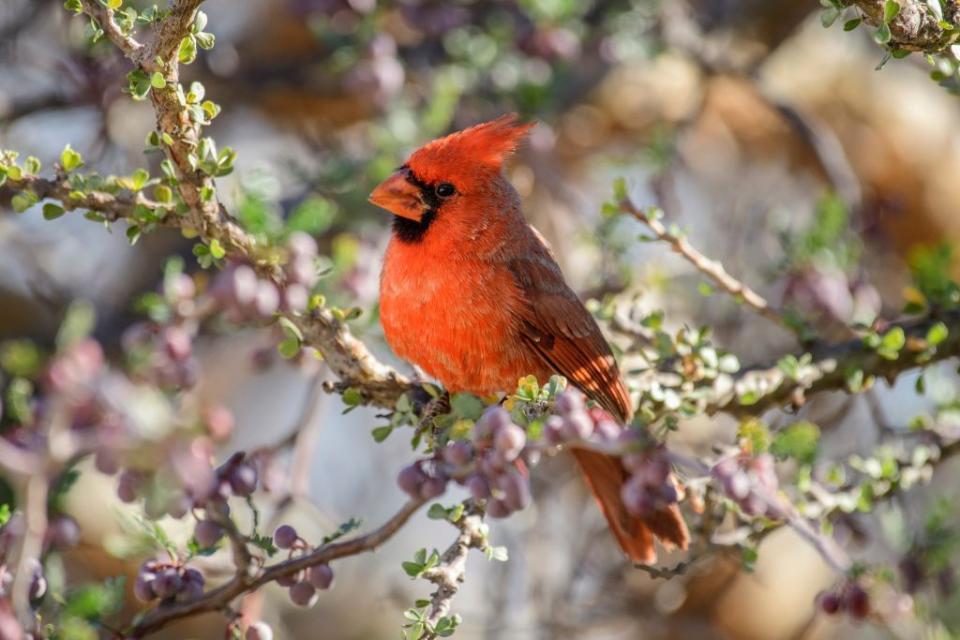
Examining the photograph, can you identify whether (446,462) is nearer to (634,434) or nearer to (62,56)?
(634,434)

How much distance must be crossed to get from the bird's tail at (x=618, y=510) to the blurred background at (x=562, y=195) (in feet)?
1.60

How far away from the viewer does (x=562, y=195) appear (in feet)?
12.6

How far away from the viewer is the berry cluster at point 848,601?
226 cm

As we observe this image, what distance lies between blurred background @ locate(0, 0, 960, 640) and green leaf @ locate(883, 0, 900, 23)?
42.7 inches

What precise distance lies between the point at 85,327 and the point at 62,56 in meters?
2.45

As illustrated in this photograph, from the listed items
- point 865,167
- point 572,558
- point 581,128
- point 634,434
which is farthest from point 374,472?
point 634,434

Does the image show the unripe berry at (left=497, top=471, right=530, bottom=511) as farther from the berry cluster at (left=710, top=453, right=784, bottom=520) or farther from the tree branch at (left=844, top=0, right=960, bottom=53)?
the tree branch at (left=844, top=0, right=960, bottom=53)

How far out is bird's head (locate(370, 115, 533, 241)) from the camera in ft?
9.77

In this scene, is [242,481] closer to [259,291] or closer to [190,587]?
[190,587]

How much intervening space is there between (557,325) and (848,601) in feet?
3.37

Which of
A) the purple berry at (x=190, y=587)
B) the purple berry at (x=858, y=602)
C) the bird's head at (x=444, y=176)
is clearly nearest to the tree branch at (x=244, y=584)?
the purple berry at (x=190, y=587)

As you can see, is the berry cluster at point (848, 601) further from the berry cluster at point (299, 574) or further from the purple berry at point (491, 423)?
Result: the berry cluster at point (299, 574)

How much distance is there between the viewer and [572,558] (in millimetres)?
4156

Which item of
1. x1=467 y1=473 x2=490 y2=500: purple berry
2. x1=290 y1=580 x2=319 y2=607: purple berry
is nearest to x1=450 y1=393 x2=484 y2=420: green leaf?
x1=467 y1=473 x2=490 y2=500: purple berry
